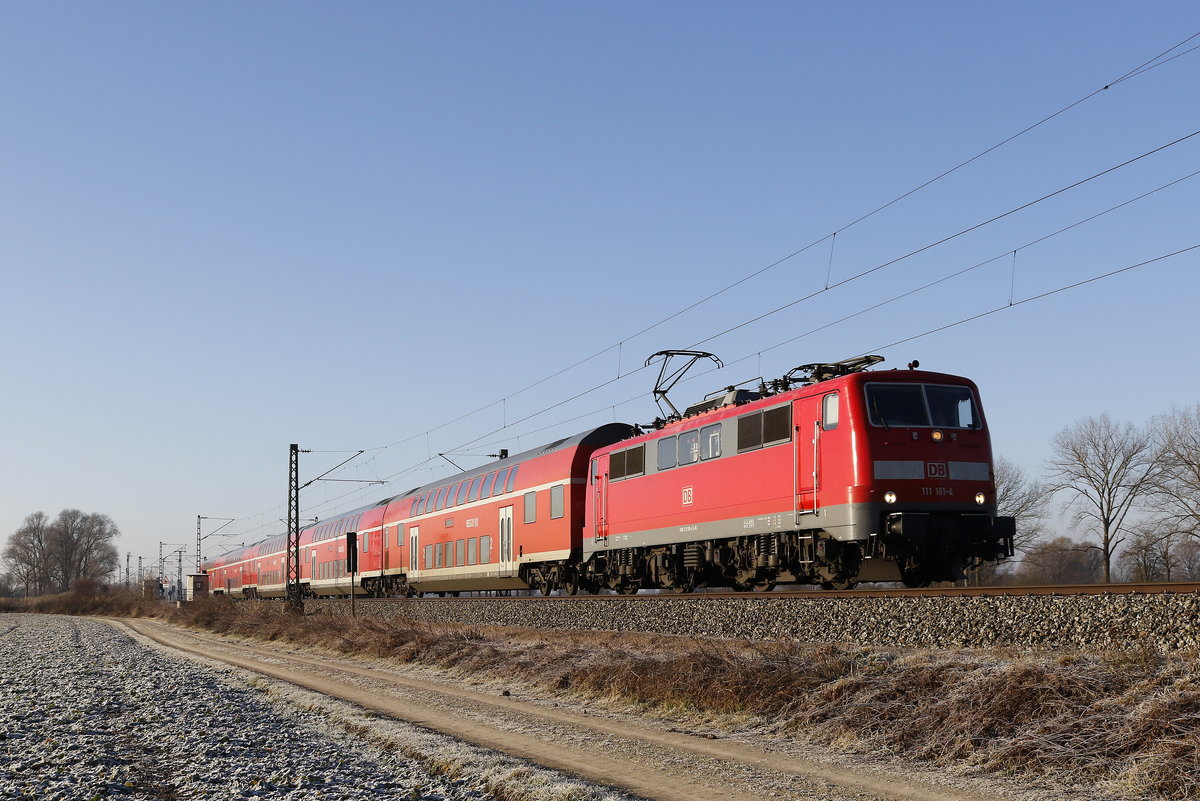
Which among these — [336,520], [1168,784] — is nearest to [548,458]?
[1168,784]

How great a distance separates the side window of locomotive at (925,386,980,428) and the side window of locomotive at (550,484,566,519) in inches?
507

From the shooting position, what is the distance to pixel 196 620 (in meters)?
46.2

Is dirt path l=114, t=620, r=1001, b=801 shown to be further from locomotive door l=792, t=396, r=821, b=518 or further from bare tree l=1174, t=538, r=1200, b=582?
bare tree l=1174, t=538, r=1200, b=582

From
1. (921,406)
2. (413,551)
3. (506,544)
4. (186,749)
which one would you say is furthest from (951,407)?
(413,551)

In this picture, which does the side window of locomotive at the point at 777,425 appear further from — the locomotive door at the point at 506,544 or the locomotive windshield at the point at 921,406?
the locomotive door at the point at 506,544

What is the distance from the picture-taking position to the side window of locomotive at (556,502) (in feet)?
96.5

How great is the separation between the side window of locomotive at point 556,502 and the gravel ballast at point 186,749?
11436 mm

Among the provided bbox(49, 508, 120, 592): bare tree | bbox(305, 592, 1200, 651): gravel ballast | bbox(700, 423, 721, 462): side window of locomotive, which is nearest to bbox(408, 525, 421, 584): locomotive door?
bbox(305, 592, 1200, 651): gravel ballast

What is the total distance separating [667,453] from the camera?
79.5 feet

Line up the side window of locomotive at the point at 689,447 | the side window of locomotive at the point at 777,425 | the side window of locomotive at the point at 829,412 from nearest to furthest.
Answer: the side window of locomotive at the point at 829,412 < the side window of locomotive at the point at 777,425 < the side window of locomotive at the point at 689,447

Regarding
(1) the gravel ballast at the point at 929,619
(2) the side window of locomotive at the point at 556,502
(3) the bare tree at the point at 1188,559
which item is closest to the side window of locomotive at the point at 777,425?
(1) the gravel ballast at the point at 929,619

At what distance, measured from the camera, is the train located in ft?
59.0

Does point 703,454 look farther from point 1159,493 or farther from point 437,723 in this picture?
point 1159,493

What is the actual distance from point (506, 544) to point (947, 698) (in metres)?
23.0
